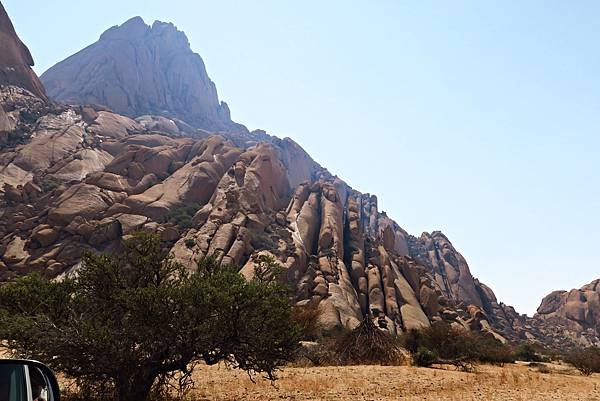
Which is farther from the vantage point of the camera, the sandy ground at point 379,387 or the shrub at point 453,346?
the shrub at point 453,346

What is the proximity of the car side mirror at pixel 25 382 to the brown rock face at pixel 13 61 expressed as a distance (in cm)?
11612

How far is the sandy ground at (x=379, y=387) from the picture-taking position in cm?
1658

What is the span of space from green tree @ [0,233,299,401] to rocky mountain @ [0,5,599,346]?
35.7 meters

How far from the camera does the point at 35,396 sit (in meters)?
4.14

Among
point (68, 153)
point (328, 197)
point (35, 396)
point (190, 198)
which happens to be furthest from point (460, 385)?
point (68, 153)

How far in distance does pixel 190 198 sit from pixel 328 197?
91.1 feet

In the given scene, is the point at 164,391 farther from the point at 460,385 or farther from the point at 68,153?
the point at 68,153

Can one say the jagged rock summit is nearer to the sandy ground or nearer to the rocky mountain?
the rocky mountain

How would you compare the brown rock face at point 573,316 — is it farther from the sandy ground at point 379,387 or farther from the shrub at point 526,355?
the sandy ground at point 379,387

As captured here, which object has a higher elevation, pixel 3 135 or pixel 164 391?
pixel 3 135

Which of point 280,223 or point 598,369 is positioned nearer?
point 598,369

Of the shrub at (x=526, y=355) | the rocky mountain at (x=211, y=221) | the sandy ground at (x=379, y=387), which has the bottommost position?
the shrub at (x=526, y=355)

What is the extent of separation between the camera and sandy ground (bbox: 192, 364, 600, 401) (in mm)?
16578

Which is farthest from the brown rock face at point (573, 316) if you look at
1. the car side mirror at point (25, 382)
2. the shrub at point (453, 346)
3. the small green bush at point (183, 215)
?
the car side mirror at point (25, 382)
